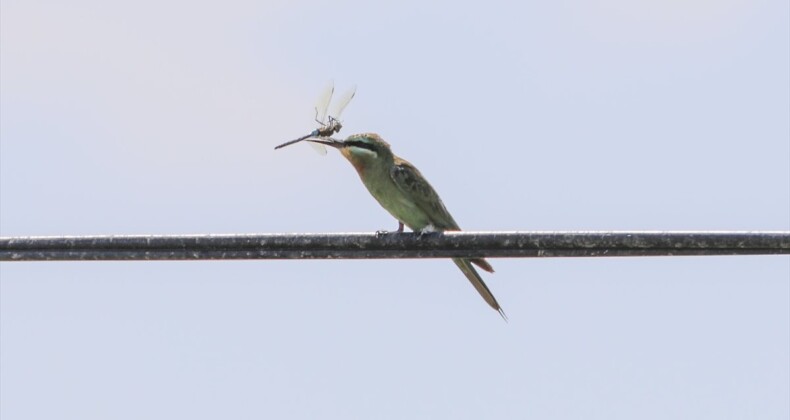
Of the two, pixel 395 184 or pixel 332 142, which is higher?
pixel 332 142

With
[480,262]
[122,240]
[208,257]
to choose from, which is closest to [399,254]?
[208,257]

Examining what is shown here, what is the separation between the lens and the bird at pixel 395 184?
25.1 feet

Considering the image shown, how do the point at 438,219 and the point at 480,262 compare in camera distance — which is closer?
the point at 480,262

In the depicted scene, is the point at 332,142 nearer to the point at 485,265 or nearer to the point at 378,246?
the point at 485,265

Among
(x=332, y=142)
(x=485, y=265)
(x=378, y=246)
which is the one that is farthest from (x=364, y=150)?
(x=378, y=246)

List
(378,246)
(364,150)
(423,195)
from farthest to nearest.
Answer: (364,150)
(423,195)
(378,246)

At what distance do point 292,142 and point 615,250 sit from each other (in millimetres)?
3450

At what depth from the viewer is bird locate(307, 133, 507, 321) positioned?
764 centimetres

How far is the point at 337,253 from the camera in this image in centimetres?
471

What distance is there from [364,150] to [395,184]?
0.27 metres

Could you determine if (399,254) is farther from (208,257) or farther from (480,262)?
(480,262)

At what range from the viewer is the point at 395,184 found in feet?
25.4

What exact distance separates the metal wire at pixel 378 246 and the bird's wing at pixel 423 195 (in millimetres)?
2781

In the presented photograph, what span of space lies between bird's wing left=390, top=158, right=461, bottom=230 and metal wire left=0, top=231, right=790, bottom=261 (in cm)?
278
